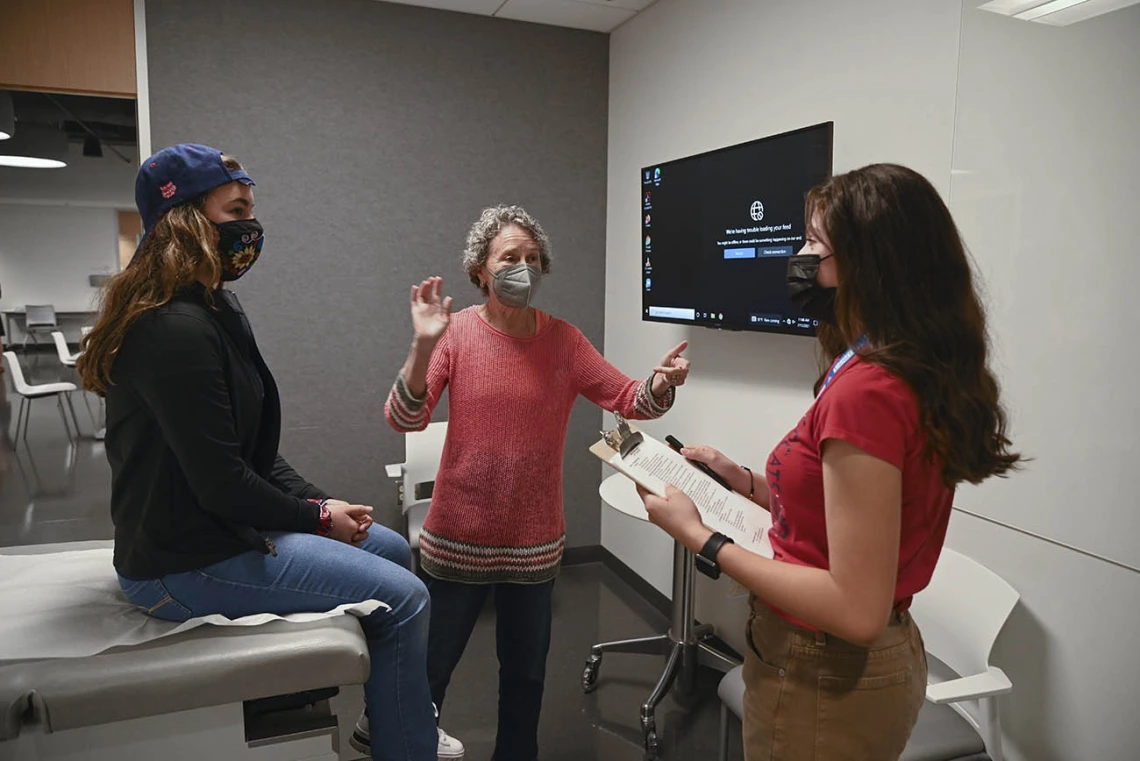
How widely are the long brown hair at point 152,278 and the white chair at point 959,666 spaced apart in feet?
5.32

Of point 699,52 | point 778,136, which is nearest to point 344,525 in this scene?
point 778,136

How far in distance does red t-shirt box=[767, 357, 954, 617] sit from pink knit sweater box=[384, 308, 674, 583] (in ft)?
Answer: 2.91

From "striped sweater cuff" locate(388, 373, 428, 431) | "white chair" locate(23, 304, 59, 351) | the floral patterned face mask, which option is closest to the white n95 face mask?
"striped sweater cuff" locate(388, 373, 428, 431)

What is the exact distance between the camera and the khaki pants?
3.61 ft

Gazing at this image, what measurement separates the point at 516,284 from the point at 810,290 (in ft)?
3.02

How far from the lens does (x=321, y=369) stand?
3.66m

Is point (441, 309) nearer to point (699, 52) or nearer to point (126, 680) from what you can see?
point (126, 680)

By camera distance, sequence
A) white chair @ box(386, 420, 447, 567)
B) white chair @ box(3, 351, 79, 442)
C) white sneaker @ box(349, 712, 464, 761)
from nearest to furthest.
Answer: white sneaker @ box(349, 712, 464, 761) < white chair @ box(386, 420, 447, 567) < white chair @ box(3, 351, 79, 442)

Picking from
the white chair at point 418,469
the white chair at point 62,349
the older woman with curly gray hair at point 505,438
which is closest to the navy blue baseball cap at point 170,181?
the older woman with curly gray hair at point 505,438

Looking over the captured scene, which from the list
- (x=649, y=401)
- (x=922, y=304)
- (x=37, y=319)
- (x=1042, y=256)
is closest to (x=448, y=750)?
(x=649, y=401)

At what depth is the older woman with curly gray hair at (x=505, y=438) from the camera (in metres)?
1.94

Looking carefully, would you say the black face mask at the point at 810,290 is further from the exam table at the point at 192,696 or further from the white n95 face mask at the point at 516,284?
the exam table at the point at 192,696

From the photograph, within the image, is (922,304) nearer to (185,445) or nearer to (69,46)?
(185,445)

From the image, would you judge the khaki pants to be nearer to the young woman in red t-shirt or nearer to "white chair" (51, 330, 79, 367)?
the young woman in red t-shirt
